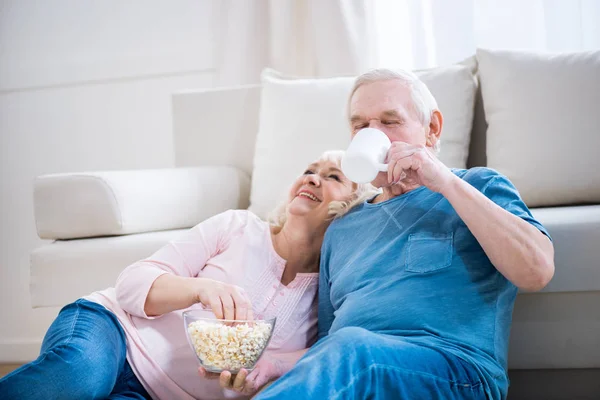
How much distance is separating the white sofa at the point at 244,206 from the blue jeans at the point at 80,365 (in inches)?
18.6

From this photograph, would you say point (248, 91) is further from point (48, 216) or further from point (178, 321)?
point (178, 321)

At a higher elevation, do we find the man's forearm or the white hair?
the white hair

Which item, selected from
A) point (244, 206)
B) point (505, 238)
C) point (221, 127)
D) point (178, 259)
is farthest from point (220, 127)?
point (505, 238)

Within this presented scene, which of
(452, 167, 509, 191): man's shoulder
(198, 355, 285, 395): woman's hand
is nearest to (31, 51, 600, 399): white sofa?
(452, 167, 509, 191): man's shoulder

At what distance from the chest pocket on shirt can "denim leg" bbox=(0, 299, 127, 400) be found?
573 millimetres

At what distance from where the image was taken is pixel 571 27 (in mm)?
2512

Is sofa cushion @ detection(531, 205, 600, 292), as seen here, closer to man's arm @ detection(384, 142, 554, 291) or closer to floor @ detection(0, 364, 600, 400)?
floor @ detection(0, 364, 600, 400)

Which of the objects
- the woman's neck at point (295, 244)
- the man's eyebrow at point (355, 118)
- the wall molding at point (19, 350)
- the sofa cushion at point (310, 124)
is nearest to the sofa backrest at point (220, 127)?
the sofa cushion at point (310, 124)

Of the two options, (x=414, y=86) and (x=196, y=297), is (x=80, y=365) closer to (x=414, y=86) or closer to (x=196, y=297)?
(x=196, y=297)

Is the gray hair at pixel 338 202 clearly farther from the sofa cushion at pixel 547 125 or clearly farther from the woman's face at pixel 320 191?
the sofa cushion at pixel 547 125

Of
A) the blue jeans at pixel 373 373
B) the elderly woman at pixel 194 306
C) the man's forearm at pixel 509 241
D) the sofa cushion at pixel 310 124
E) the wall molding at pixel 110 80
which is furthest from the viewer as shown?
the wall molding at pixel 110 80

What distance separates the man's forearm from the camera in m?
1.01

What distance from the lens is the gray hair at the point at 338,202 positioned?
1396 millimetres

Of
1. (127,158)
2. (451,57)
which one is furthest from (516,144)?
(127,158)
